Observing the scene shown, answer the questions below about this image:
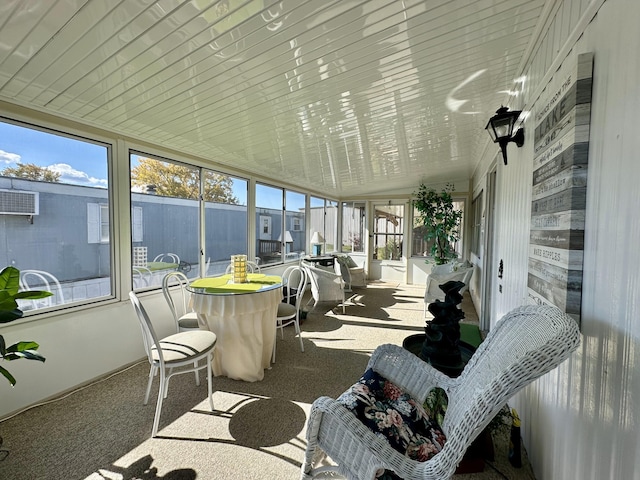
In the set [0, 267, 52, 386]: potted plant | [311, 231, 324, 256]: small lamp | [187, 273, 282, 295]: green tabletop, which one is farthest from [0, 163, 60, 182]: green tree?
[311, 231, 324, 256]: small lamp

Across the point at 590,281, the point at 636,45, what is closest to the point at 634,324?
the point at 590,281

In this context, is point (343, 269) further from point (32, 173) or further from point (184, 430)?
point (32, 173)

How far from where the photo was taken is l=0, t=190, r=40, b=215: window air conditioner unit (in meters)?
2.14

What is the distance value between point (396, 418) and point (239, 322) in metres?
1.66

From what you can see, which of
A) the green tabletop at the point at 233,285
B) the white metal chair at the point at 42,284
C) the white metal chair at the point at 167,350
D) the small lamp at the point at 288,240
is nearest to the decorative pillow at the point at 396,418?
the white metal chair at the point at 167,350

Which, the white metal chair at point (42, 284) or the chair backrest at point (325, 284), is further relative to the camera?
the chair backrest at point (325, 284)

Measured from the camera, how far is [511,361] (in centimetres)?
105

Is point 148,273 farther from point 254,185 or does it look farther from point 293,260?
point 293,260

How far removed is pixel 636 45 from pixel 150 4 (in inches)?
73.2

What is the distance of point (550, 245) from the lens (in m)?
1.39

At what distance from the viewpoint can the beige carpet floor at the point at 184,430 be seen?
65.2 inches

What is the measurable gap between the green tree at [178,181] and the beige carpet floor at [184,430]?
1.96m

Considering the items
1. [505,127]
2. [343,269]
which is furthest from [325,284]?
[505,127]

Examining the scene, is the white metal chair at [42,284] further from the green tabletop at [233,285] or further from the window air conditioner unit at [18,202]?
the green tabletop at [233,285]
